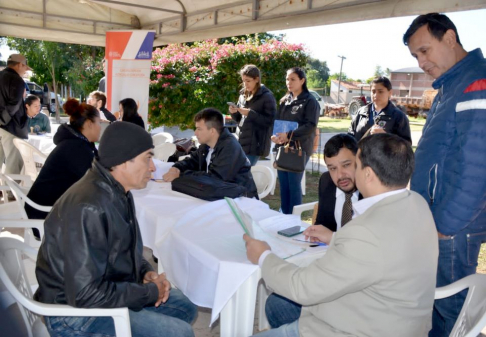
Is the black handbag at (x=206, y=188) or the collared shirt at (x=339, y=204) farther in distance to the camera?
the black handbag at (x=206, y=188)

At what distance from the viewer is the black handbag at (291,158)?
434 centimetres

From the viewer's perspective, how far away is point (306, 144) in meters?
4.46

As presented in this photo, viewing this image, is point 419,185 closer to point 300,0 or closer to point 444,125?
point 444,125

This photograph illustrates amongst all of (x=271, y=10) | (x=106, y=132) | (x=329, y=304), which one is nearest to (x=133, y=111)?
(x=271, y=10)

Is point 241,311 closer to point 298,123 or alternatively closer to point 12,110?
point 298,123

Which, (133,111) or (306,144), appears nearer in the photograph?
(306,144)

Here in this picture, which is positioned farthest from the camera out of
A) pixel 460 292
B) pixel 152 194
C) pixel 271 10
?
pixel 271 10

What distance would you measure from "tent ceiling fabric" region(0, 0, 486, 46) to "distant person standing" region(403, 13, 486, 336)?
2.02 meters

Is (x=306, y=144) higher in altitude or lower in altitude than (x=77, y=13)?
lower

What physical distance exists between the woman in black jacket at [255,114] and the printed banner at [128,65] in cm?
250

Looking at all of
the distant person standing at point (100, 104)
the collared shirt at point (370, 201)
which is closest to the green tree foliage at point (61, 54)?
the distant person standing at point (100, 104)

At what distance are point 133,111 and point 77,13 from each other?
9.15 feet

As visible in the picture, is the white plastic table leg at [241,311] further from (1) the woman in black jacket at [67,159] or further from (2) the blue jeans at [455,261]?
(1) the woman in black jacket at [67,159]

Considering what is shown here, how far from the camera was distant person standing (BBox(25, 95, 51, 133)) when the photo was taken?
5.73 m
